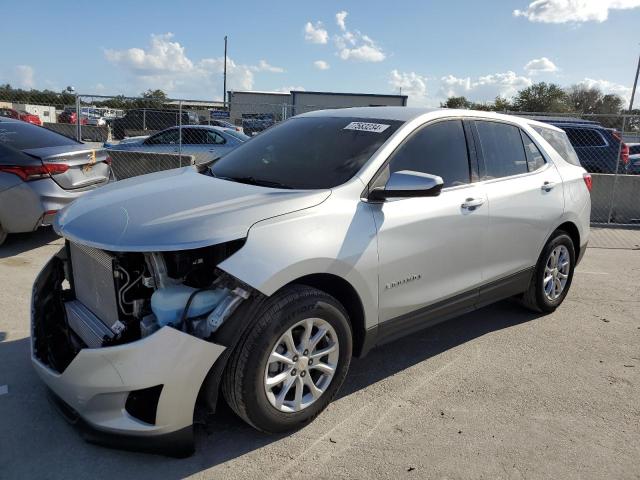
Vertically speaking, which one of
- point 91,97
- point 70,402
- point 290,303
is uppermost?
point 91,97

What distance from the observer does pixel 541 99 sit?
51.8 metres

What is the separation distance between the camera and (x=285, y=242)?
2.77 metres

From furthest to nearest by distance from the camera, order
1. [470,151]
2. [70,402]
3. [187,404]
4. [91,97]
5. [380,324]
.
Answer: [91,97], [470,151], [380,324], [70,402], [187,404]

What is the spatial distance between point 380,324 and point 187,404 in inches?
50.5

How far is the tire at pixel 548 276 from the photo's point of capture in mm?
4652

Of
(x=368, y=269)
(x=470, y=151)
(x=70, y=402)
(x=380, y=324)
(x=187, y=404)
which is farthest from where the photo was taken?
(x=470, y=151)

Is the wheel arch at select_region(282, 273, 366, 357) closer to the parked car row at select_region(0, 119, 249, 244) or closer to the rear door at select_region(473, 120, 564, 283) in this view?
the rear door at select_region(473, 120, 564, 283)

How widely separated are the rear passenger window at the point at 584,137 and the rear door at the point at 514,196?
8342 millimetres

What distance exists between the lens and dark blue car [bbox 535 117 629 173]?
11930 millimetres

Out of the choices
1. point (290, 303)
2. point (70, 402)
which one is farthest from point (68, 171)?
point (290, 303)

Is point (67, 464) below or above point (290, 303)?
below

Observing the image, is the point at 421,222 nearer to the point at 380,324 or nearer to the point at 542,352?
the point at 380,324

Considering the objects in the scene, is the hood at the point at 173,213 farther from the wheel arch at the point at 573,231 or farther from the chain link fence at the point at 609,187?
the chain link fence at the point at 609,187

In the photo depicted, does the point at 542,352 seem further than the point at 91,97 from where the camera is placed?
No
